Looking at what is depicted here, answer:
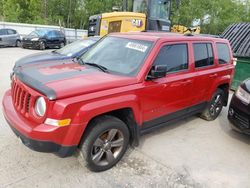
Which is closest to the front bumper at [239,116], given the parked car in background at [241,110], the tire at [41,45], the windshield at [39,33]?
the parked car in background at [241,110]

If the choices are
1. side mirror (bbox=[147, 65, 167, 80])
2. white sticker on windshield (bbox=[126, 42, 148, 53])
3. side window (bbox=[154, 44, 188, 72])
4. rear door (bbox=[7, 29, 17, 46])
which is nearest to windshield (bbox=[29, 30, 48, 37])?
rear door (bbox=[7, 29, 17, 46])

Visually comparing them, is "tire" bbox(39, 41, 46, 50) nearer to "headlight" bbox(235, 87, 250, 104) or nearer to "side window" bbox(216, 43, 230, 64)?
"side window" bbox(216, 43, 230, 64)

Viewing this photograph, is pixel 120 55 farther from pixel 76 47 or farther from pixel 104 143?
pixel 76 47

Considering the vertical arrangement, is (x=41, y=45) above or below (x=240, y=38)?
below

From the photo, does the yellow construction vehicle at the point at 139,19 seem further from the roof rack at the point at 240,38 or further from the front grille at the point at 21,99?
the front grille at the point at 21,99

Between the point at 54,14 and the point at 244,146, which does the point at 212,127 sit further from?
the point at 54,14

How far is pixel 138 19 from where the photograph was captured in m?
11.2

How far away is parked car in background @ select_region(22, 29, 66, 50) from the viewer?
61.3 feet

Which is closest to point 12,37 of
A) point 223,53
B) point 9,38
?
point 9,38

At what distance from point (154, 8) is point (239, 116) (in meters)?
8.27

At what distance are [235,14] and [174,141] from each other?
3335cm

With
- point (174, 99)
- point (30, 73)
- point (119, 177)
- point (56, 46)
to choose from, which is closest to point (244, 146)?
point (174, 99)

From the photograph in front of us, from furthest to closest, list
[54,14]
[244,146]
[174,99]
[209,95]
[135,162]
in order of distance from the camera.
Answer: [54,14] < [209,95] < [244,146] < [174,99] < [135,162]

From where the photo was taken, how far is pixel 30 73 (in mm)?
3645
